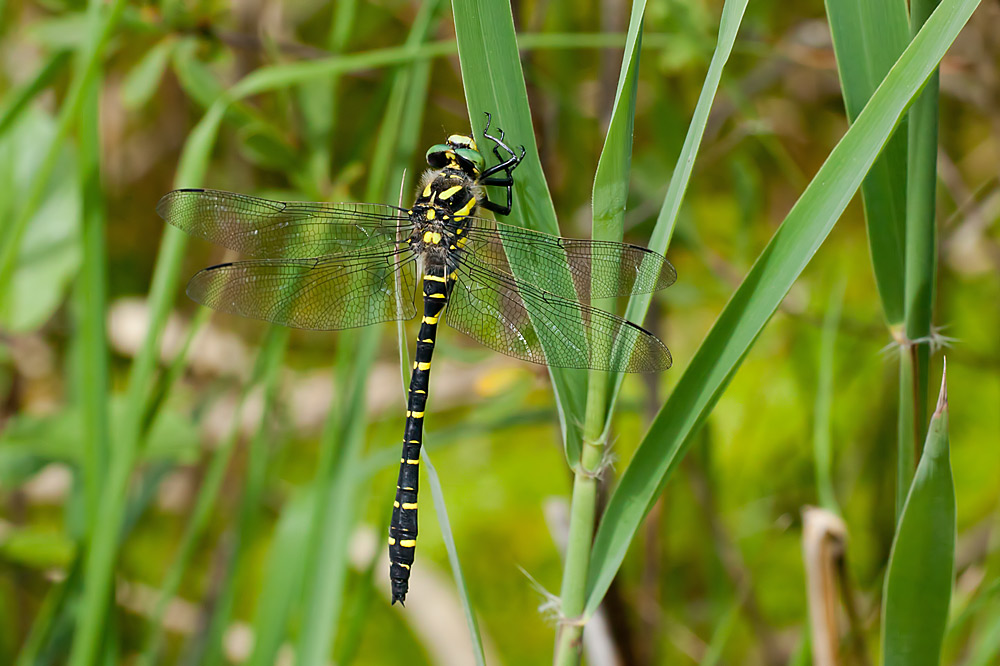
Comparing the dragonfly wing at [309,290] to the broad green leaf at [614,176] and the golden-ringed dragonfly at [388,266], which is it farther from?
the broad green leaf at [614,176]

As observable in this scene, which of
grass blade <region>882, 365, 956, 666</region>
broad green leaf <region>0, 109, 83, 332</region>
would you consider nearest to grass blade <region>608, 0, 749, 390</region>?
grass blade <region>882, 365, 956, 666</region>

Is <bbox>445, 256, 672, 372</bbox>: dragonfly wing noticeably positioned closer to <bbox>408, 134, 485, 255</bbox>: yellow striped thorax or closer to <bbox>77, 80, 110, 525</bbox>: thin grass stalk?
<bbox>408, 134, 485, 255</bbox>: yellow striped thorax

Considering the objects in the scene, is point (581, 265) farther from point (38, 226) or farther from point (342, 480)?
point (38, 226)

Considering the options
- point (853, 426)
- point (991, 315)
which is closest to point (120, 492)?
point (853, 426)

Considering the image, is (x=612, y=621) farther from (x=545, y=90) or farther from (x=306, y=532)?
(x=545, y=90)

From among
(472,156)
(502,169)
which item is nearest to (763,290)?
(502,169)

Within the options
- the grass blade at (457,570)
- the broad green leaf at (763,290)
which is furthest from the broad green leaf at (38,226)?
the broad green leaf at (763,290)
